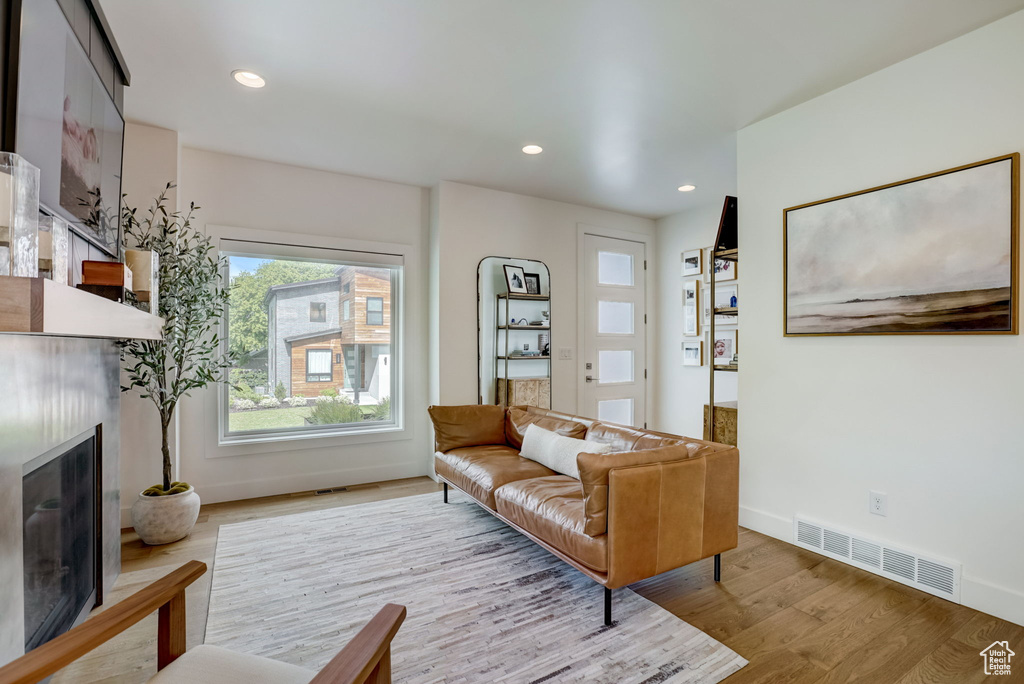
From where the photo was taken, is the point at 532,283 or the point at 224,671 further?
the point at 532,283

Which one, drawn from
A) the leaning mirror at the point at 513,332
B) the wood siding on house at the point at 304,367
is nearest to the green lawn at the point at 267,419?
the wood siding on house at the point at 304,367

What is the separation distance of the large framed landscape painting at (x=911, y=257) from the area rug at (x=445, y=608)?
1863 mm

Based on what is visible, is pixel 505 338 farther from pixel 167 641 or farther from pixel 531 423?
pixel 167 641

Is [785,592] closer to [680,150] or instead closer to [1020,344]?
[1020,344]

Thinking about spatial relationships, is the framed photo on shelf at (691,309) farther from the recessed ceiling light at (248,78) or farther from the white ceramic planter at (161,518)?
the white ceramic planter at (161,518)

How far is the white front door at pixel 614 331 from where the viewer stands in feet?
16.8

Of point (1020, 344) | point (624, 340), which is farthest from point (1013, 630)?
point (624, 340)

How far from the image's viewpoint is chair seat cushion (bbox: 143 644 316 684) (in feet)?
3.63

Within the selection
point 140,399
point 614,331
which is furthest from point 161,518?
point 614,331

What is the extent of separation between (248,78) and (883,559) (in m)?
4.28

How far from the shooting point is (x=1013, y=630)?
6.72 feet

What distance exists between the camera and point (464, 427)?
368 cm

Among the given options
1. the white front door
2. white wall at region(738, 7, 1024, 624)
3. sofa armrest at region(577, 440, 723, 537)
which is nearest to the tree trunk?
sofa armrest at region(577, 440, 723, 537)

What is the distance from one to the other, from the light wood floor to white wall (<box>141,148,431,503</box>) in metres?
0.87
